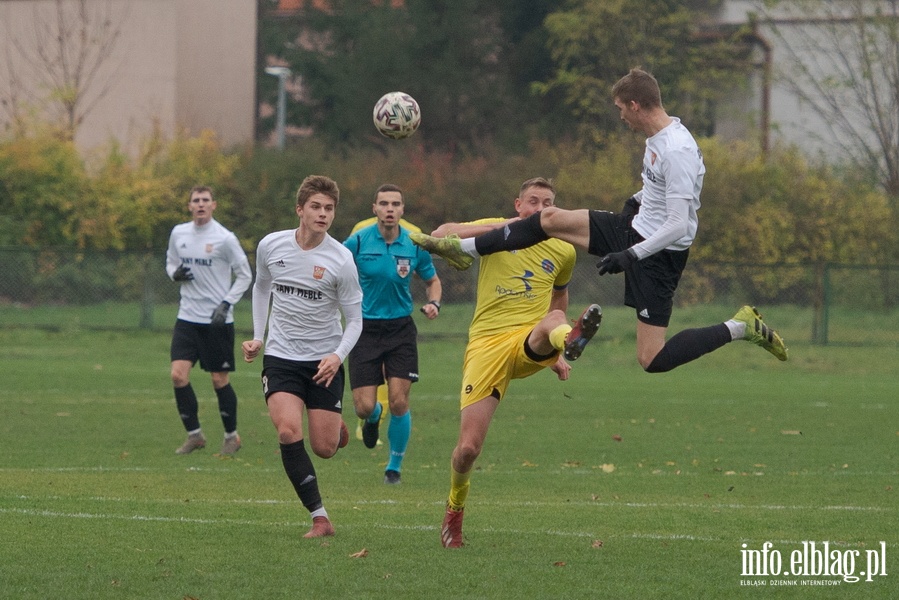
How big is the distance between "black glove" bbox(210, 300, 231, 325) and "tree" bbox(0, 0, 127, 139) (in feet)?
90.0

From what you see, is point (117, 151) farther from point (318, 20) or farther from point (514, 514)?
point (514, 514)

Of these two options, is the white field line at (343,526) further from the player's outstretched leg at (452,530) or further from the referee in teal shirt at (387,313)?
the referee in teal shirt at (387,313)

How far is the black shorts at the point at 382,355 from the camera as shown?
11.3 metres

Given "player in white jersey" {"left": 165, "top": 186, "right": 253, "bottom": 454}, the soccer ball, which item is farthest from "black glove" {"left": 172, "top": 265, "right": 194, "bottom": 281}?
the soccer ball

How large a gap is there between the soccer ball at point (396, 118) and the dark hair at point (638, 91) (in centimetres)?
242

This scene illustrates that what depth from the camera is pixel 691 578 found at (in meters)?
6.89

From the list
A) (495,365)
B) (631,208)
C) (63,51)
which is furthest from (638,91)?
(63,51)

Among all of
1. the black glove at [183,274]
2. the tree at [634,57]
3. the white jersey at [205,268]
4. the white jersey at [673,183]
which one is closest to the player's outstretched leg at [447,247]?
the white jersey at [673,183]

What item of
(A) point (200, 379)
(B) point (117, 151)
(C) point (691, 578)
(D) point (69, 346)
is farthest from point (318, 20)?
(C) point (691, 578)

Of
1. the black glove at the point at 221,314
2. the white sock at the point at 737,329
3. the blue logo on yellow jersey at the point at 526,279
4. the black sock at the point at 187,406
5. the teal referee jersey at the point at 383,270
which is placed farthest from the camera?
the black sock at the point at 187,406

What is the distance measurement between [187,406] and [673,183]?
6.59 meters

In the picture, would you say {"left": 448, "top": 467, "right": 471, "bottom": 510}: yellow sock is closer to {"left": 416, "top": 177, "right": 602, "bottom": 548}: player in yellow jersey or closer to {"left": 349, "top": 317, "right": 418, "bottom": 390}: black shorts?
{"left": 416, "top": 177, "right": 602, "bottom": 548}: player in yellow jersey

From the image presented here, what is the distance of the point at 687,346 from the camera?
829 cm

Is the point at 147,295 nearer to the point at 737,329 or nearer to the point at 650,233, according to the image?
the point at 737,329
